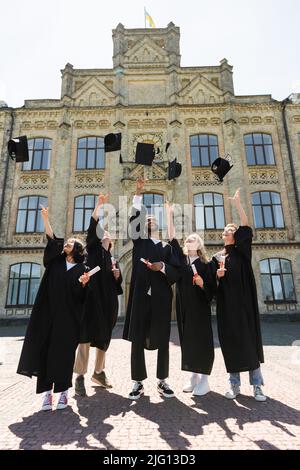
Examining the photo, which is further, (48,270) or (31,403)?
(48,270)

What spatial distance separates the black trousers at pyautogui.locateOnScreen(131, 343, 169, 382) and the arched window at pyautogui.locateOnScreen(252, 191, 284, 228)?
14908mm

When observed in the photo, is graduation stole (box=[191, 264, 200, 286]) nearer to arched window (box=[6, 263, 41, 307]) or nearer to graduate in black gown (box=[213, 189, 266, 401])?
graduate in black gown (box=[213, 189, 266, 401])

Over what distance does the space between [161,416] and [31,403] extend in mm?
1847

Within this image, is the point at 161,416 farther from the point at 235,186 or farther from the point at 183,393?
the point at 235,186

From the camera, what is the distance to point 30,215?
17938 millimetres

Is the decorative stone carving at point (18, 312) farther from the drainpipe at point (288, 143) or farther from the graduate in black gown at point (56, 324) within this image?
the drainpipe at point (288, 143)

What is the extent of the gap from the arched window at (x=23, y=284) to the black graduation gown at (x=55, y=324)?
44.0ft

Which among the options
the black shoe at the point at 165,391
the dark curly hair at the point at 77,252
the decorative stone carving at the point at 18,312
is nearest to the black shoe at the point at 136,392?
the black shoe at the point at 165,391

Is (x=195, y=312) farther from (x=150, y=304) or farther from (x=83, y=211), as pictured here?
(x=83, y=211)

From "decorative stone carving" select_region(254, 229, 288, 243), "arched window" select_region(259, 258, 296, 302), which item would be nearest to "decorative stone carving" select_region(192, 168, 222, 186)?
"decorative stone carving" select_region(254, 229, 288, 243)

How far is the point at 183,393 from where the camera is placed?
4293mm

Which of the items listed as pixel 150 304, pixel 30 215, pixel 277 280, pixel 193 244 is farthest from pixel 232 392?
pixel 30 215

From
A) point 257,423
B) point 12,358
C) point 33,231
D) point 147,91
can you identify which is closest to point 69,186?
point 33,231

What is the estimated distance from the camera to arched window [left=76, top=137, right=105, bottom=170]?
61.9 ft
